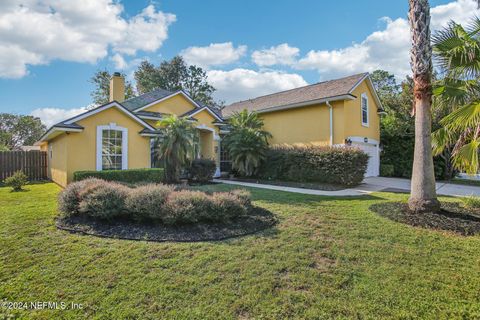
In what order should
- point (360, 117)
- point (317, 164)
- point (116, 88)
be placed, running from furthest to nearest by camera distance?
point (116, 88)
point (360, 117)
point (317, 164)

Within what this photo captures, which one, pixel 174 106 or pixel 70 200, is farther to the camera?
pixel 174 106

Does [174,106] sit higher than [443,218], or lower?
higher

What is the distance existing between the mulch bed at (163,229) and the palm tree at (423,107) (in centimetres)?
424

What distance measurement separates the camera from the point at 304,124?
53.5 ft

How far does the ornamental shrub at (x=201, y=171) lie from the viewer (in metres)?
13.8

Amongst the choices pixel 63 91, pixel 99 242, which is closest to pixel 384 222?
pixel 99 242

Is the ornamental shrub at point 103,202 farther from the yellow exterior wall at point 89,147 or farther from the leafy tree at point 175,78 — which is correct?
the leafy tree at point 175,78

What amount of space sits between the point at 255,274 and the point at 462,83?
836 centimetres

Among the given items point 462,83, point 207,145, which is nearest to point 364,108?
point 462,83

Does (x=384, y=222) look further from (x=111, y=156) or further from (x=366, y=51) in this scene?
(x=366, y=51)

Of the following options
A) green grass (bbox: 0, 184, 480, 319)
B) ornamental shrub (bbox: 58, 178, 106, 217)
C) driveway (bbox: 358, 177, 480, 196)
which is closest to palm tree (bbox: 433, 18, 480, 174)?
green grass (bbox: 0, 184, 480, 319)

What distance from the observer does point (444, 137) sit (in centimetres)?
796

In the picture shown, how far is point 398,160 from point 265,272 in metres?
18.3

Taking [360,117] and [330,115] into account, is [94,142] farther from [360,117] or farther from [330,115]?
[360,117]
